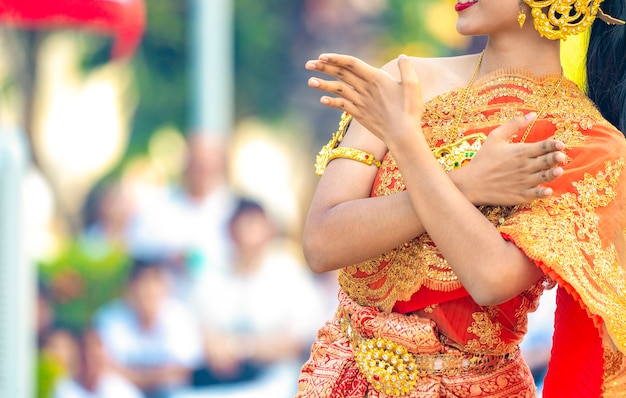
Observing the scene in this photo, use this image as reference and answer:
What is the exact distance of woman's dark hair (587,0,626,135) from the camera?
242 cm

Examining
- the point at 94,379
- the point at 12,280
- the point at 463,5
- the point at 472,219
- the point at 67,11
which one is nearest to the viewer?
the point at 472,219

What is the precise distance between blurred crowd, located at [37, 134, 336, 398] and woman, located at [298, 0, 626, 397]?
161 inches

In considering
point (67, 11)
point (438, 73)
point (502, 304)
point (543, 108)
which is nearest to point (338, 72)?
point (438, 73)

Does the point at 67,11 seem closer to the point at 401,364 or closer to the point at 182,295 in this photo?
the point at 401,364

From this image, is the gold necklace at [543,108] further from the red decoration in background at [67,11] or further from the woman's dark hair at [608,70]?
the red decoration in background at [67,11]

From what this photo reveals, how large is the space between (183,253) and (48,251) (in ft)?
2.71

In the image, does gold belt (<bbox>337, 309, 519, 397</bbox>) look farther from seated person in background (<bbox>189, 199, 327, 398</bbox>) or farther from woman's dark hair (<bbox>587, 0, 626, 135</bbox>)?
seated person in background (<bbox>189, 199, 327, 398</bbox>)

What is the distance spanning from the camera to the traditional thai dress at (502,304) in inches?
82.8

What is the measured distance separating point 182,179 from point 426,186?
4.84 m

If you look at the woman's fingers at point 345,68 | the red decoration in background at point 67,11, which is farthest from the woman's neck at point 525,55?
the red decoration in background at point 67,11

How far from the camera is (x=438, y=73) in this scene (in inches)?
91.6

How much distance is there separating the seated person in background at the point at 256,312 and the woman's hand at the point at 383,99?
176 inches

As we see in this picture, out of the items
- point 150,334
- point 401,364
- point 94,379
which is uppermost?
point 150,334

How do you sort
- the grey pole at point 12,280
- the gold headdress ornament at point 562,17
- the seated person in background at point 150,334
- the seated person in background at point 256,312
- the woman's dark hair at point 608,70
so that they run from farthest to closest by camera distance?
the seated person in background at point 256,312, the seated person in background at point 150,334, the grey pole at point 12,280, the woman's dark hair at point 608,70, the gold headdress ornament at point 562,17
